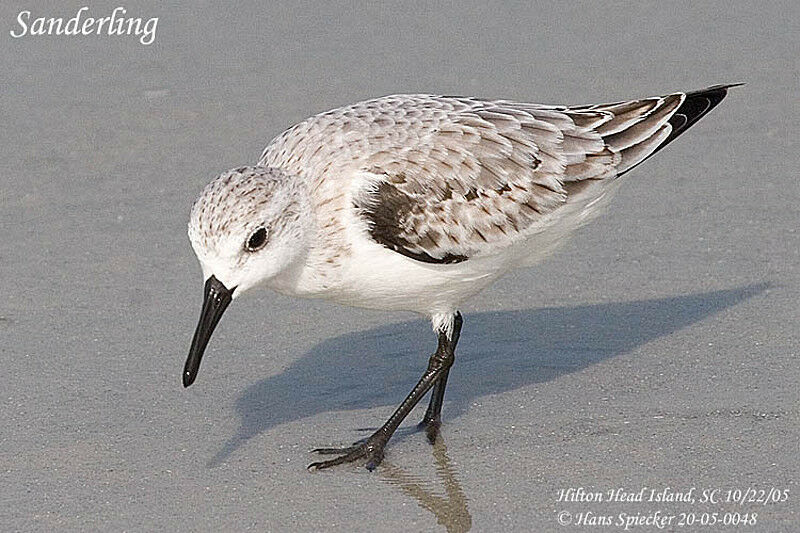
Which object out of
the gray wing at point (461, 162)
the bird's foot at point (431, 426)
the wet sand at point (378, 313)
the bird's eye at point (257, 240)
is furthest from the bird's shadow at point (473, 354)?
the bird's eye at point (257, 240)

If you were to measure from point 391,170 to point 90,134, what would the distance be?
3815mm

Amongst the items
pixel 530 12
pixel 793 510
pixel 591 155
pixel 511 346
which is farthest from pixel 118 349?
pixel 530 12

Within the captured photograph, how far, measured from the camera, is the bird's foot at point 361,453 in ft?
19.2

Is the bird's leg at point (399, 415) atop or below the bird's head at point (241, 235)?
below

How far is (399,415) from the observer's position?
6074mm

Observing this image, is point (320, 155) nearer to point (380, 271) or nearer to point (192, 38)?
point (380, 271)

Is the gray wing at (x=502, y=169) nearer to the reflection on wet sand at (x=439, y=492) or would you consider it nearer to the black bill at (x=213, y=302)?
the black bill at (x=213, y=302)

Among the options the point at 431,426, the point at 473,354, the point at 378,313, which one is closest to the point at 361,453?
the point at 431,426

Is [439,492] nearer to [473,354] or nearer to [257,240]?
[257,240]

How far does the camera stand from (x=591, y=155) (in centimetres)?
636

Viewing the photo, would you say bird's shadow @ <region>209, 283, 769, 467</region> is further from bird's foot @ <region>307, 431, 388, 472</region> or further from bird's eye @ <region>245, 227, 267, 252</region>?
bird's eye @ <region>245, 227, 267, 252</region>

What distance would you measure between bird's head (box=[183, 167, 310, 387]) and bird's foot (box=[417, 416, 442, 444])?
1.10 m

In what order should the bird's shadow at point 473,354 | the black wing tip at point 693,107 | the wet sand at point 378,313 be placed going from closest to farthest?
the wet sand at point 378,313 < the bird's shadow at point 473,354 < the black wing tip at point 693,107

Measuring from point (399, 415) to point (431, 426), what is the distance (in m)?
0.23
